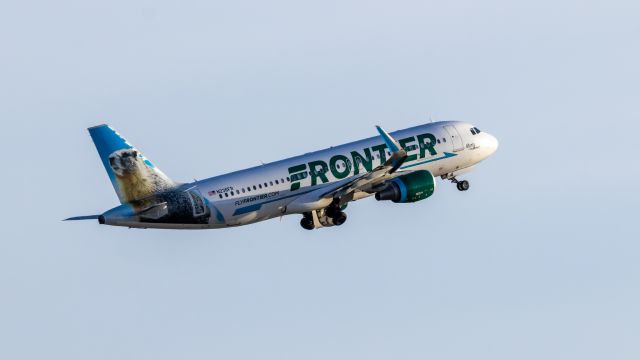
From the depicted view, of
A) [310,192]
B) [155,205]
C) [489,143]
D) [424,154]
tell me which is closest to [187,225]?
[155,205]

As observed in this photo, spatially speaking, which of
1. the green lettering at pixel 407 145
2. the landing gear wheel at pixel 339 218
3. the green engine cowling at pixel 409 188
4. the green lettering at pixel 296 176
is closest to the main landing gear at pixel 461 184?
the green lettering at pixel 407 145

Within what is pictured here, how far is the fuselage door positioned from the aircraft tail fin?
21123 mm

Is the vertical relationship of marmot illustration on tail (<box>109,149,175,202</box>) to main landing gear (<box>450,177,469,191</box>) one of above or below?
above

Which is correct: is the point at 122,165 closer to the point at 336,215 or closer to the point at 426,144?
the point at 336,215

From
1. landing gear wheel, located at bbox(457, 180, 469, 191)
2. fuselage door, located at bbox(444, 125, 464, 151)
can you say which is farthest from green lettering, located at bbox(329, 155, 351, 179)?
landing gear wheel, located at bbox(457, 180, 469, 191)

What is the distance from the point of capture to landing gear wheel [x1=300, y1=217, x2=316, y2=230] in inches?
3469

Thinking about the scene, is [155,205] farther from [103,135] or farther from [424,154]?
[424,154]

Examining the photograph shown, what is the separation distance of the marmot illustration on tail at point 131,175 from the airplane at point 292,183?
0.18 ft

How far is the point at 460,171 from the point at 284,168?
581 inches

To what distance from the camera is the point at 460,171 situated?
309ft

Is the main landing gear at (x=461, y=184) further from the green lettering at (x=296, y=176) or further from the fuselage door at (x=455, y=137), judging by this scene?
the green lettering at (x=296, y=176)

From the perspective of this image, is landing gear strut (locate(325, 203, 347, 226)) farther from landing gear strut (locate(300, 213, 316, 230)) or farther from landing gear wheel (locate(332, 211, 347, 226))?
landing gear strut (locate(300, 213, 316, 230))

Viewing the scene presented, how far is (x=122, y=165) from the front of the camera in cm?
8000

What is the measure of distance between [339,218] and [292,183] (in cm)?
472
